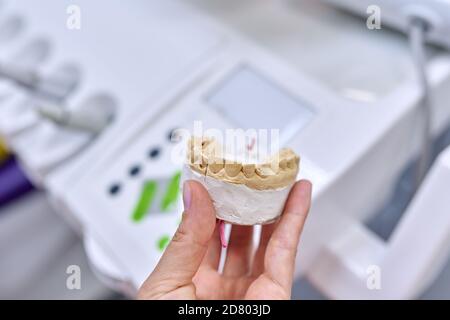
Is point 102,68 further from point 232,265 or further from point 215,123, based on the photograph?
point 232,265

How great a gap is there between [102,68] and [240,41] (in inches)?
8.6

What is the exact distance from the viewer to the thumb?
0.31 meters

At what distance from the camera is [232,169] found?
0.30 m

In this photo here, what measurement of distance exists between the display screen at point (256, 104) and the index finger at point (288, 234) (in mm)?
157

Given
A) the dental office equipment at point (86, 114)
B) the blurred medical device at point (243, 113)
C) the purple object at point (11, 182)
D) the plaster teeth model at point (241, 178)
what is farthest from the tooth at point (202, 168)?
the purple object at point (11, 182)

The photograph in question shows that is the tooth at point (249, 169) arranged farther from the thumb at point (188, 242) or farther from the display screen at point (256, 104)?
the display screen at point (256, 104)

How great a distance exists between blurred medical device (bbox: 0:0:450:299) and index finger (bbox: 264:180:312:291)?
0.09m

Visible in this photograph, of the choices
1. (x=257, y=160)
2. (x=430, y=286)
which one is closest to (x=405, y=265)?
(x=430, y=286)

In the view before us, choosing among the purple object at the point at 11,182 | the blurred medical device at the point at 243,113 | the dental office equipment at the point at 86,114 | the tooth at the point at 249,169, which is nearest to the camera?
the tooth at the point at 249,169

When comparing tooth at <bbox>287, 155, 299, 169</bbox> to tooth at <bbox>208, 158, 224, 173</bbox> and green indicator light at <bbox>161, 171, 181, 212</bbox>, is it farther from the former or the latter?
green indicator light at <bbox>161, 171, 181, 212</bbox>

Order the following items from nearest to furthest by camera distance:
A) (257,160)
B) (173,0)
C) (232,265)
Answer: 1. (257,160)
2. (232,265)
3. (173,0)

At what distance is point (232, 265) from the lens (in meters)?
0.44

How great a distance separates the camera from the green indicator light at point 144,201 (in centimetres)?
51

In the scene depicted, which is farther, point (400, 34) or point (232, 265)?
point (400, 34)
